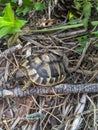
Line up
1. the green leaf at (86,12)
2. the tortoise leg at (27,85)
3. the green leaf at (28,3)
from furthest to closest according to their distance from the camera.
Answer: the green leaf at (28,3)
the tortoise leg at (27,85)
the green leaf at (86,12)

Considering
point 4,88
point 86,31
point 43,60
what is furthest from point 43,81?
point 86,31

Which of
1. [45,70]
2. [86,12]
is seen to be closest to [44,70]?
[45,70]

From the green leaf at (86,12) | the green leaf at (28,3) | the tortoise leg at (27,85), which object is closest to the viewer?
the green leaf at (86,12)

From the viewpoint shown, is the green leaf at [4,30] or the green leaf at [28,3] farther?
the green leaf at [28,3]

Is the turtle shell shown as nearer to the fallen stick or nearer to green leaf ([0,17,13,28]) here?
the fallen stick

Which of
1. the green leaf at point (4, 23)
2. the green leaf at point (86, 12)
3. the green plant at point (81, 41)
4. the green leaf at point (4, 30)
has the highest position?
the green leaf at point (86, 12)

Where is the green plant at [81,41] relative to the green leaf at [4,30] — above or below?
below

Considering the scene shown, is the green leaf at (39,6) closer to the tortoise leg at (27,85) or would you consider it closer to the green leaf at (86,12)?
the green leaf at (86,12)

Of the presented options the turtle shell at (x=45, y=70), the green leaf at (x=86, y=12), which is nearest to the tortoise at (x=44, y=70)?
the turtle shell at (x=45, y=70)
